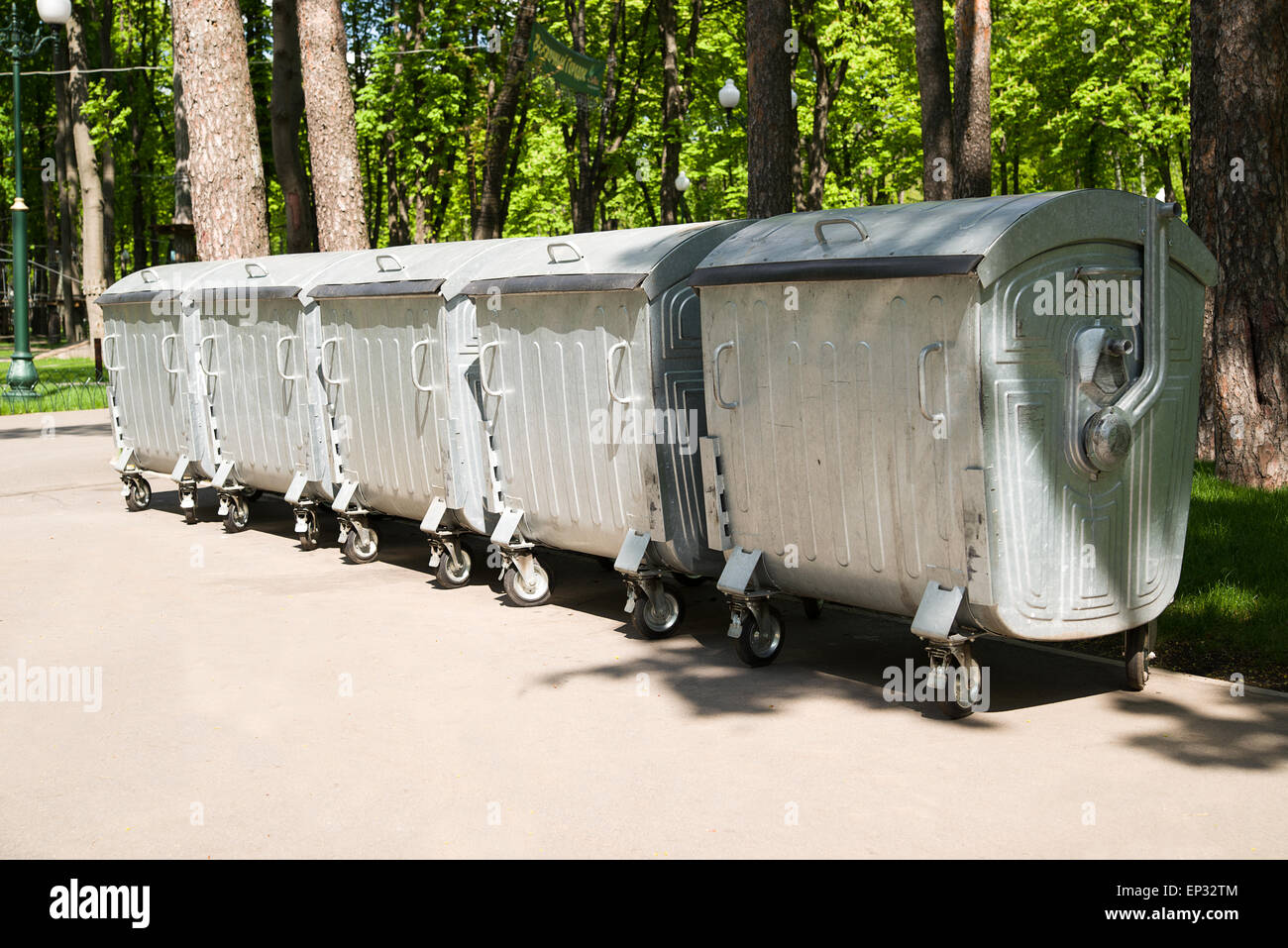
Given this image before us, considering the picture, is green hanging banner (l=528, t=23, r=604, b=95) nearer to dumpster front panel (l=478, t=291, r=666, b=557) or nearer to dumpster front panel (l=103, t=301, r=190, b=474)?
dumpster front panel (l=103, t=301, r=190, b=474)

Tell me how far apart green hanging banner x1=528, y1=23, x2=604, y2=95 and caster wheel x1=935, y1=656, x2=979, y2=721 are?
11676mm

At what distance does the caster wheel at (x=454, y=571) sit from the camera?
8.61 m

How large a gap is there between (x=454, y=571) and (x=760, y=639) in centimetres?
271

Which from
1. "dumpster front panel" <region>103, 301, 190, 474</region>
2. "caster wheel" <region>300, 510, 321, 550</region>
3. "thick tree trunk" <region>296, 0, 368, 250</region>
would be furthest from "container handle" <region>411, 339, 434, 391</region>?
"thick tree trunk" <region>296, 0, 368, 250</region>

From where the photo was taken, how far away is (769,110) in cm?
1303

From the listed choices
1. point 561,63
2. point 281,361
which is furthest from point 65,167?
point 281,361

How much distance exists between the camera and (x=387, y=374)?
8.76m

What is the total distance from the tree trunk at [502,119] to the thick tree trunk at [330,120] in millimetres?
3478

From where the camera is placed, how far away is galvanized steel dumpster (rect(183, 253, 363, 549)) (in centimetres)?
949

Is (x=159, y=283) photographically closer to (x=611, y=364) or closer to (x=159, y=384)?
(x=159, y=384)

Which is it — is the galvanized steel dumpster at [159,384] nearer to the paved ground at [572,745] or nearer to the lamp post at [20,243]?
the paved ground at [572,745]
